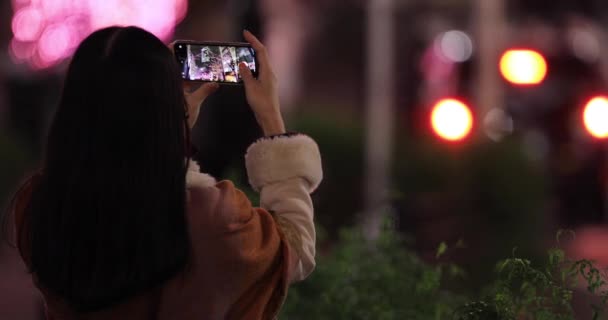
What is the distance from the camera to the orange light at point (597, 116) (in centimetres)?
875

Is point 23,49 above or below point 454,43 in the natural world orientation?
above

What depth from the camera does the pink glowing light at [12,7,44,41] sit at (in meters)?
8.94

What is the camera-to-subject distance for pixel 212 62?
99.4 inches

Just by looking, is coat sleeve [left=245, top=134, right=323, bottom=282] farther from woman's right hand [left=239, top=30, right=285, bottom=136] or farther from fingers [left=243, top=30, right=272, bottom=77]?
fingers [left=243, top=30, right=272, bottom=77]

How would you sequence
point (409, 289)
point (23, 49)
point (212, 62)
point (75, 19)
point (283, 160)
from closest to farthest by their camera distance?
point (283, 160) → point (212, 62) → point (409, 289) → point (75, 19) → point (23, 49)

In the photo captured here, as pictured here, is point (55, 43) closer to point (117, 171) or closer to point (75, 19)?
point (75, 19)

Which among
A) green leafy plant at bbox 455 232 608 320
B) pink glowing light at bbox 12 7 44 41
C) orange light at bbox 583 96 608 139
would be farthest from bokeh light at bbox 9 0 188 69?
green leafy plant at bbox 455 232 608 320

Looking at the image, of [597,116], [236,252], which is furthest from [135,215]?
[597,116]

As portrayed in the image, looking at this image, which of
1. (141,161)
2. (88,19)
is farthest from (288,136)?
(88,19)

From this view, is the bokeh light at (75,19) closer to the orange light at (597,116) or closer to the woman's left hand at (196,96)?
the orange light at (597,116)

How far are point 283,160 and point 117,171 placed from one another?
39 cm

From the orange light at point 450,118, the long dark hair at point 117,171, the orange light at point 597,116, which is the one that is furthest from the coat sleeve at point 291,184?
the orange light at point 597,116

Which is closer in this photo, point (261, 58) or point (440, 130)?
point (261, 58)

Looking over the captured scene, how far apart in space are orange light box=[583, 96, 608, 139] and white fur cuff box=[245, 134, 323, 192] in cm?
671
